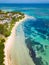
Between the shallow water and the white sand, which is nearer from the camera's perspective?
the white sand

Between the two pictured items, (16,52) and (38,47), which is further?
(38,47)

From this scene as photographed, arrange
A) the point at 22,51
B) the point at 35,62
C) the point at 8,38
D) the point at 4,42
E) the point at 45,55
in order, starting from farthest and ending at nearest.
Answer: the point at 8,38, the point at 4,42, the point at 22,51, the point at 45,55, the point at 35,62

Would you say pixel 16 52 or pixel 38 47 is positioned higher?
pixel 16 52

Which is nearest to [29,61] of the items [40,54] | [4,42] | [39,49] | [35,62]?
[35,62]

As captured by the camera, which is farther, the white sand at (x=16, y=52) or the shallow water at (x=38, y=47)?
the shallow water at (x=38, y=47)

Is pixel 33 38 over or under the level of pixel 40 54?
under

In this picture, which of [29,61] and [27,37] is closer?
[29,61]

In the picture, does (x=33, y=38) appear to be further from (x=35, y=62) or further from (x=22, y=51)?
(x=35, y=62)

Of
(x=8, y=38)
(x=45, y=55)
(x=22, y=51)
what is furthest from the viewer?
(x=8, y=38)
